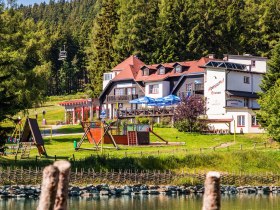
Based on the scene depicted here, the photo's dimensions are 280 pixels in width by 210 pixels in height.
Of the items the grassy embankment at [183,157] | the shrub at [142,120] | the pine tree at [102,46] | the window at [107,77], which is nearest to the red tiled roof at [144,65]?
the window at [107,77]

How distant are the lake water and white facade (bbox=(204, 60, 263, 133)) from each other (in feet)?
97.9

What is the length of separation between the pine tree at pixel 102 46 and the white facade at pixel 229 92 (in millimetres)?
28792

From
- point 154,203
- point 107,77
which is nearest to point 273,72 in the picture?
point 154,203

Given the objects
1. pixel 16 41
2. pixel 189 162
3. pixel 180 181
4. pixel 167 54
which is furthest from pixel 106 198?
pixel 167 54

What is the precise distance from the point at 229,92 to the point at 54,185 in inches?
2716

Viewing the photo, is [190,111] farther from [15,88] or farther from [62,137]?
[15,88]

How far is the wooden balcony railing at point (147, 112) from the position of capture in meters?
73.9

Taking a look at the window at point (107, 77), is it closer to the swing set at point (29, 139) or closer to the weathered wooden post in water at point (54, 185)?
the swing set at point (29, 139)

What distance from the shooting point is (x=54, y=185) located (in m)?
6.01

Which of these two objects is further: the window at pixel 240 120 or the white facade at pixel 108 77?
the white facade at pixel 108 77

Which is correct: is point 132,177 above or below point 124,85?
below

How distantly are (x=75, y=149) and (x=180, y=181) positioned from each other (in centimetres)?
1129

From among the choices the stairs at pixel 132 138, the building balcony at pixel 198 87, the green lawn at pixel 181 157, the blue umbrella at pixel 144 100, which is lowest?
the green lawn at pixel 181 157

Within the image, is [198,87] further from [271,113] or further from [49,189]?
[49,189]
